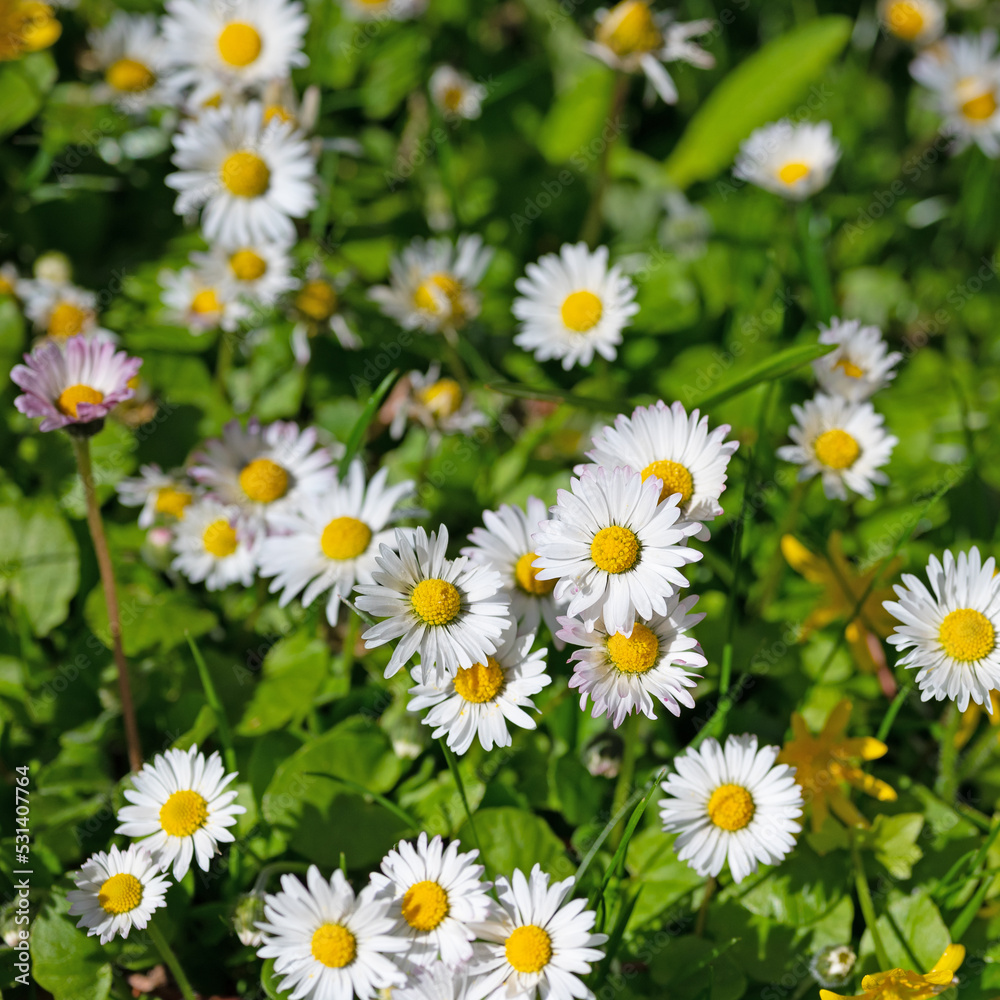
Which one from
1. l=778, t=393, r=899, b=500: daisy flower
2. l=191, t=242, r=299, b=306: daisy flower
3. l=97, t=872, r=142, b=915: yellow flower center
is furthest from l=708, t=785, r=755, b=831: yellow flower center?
l=191, t=242, r=299, b=306: daisy flower

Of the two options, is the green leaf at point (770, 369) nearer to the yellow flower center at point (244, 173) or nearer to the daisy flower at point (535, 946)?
the daisy flower at point (535, 946)

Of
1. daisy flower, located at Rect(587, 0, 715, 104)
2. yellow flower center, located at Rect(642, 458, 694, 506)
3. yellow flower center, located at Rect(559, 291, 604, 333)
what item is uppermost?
daisy flower, located at Rect(587, 0, 715, 104)

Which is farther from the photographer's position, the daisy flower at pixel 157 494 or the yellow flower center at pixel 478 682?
the daisy flower at pixel 157 494

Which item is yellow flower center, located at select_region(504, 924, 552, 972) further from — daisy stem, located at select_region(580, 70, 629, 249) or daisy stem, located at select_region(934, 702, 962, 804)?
daisy stem, located at select_region(580, 70, 629, 249)

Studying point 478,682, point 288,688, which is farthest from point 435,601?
point 288,688

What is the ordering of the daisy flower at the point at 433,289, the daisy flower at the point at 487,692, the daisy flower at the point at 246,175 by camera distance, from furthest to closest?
the daisy flower at the point at 433,289 → the daisy flower at the point at 246,175 → the daisy flower at the point at 487,692

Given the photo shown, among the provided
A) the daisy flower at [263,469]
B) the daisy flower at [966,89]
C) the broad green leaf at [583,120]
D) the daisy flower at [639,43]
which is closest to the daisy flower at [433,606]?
the daisy flower at [263,469]

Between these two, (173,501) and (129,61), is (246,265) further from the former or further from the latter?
(129,61)
